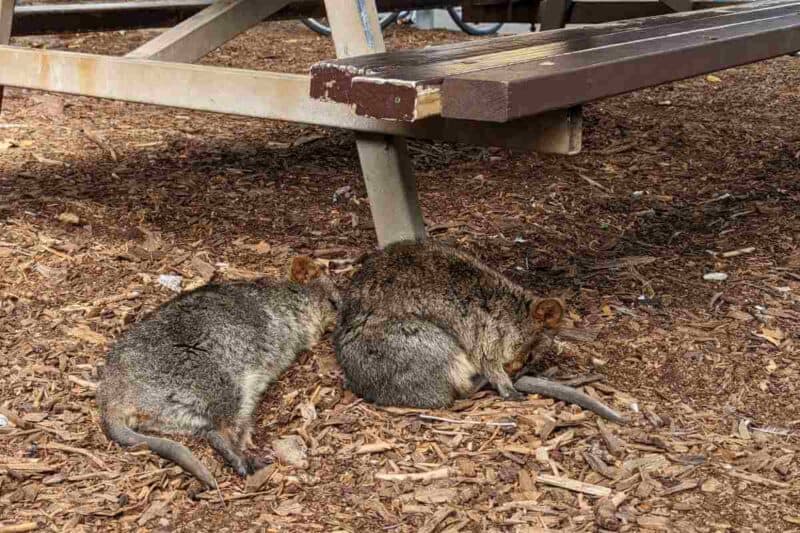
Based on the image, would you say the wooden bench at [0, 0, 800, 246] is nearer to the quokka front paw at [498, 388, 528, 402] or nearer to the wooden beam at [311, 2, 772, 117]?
the wooden beam at [311, 2, 772, 117]

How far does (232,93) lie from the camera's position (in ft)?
14.3

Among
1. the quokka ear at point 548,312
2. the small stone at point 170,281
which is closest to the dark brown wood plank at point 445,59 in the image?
the quokka ear at point 548,312


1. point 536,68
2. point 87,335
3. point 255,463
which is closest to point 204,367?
point 255,463

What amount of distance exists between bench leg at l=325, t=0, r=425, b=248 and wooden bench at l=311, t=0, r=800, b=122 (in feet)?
0.95

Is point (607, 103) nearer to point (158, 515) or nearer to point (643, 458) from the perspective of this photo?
point (643, 458)

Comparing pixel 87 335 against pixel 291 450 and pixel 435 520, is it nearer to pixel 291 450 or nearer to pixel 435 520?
pixel 291 450

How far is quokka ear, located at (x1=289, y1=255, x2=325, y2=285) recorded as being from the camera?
14.6 feet

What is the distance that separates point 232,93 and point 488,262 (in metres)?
1.53

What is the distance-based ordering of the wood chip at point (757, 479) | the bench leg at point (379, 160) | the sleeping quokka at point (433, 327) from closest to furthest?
the wood chip at point (757, 479) < the sleeping quokka at point (433, 327) < the bench leg at point (379, 160)

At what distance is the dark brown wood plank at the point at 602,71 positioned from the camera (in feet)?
9.77

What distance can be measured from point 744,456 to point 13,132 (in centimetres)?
555

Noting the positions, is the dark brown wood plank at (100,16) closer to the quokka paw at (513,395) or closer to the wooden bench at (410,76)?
the wooden bench at (410,76)

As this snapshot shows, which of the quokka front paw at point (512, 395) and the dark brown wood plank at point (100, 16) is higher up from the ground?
the dark brown wood plank at point (100, 16)

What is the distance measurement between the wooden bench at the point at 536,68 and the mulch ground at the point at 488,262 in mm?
1153
